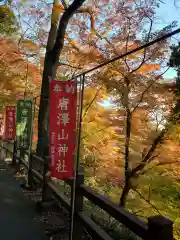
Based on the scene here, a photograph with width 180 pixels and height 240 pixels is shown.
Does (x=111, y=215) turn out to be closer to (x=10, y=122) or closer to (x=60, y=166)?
(x=60, y=166)

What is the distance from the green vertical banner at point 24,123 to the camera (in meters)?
8.63

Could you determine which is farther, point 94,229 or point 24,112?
point 24,112

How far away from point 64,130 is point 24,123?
477 cm

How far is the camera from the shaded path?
4.69m

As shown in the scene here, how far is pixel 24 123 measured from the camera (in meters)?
8.99

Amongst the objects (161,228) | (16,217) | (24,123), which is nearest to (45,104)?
(24,123)

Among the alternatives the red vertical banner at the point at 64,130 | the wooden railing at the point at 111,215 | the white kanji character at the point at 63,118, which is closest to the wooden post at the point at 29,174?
the wooden railing at the point at 111,215

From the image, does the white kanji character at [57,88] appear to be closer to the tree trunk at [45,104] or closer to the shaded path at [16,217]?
Result: the shaded path at [16,217]

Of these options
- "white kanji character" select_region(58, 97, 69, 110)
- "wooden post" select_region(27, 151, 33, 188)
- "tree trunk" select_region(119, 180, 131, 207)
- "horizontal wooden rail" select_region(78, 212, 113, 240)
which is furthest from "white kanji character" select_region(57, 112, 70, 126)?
"tree trunk" select_region(119, 180, 131, 207)

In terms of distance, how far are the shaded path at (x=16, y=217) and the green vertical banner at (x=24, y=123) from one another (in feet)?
4.76

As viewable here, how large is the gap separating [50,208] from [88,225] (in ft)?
7.69

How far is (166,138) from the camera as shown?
8.99 m

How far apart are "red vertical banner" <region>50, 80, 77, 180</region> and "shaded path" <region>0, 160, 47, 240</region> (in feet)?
3.90

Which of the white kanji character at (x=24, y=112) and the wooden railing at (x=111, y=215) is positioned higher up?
the white kanji character at (x=24, y=112)
